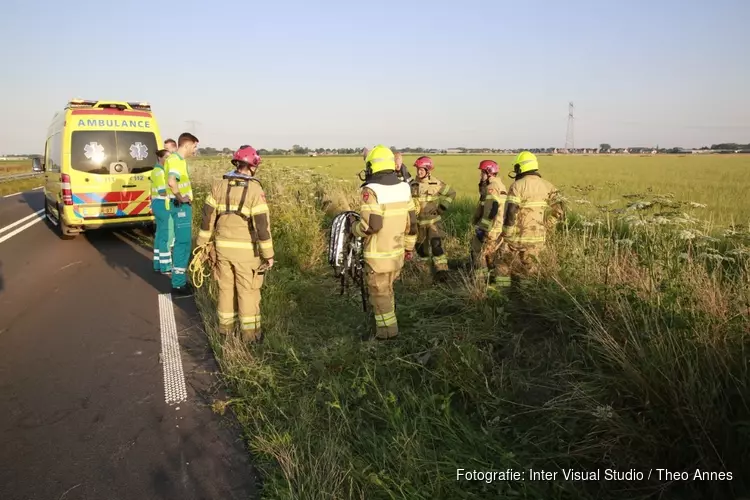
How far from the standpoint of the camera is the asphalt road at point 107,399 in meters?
2.59

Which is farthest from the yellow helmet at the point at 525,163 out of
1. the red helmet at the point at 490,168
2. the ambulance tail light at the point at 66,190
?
the ambulance tail light at the point at 66,190

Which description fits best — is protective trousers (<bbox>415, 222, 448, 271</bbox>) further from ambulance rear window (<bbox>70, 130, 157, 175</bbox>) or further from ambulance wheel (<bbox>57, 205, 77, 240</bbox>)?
ambulance wheel (<bbox>57, 205, 77, 240</bbox>)

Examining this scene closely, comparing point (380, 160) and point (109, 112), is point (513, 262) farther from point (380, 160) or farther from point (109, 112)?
point (109, 112)

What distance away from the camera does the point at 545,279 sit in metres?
4.54

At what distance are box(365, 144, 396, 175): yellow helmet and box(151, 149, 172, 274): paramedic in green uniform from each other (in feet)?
13.6

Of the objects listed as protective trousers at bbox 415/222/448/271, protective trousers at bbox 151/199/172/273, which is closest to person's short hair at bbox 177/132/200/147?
protective trousers at bbox 151/199/172/273

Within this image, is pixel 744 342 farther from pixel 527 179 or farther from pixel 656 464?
pixel 527 179

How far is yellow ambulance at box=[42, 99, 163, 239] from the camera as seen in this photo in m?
8.50

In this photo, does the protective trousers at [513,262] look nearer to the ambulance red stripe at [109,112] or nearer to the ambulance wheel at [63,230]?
the ambulance red stripe at [109,112]

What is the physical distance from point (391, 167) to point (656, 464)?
2928 millimetres

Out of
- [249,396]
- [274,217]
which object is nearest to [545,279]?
[249,396]

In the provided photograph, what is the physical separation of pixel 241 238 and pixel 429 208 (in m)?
3.28

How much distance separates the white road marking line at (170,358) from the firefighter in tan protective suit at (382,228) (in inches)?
68.3

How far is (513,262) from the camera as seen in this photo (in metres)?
5.40
